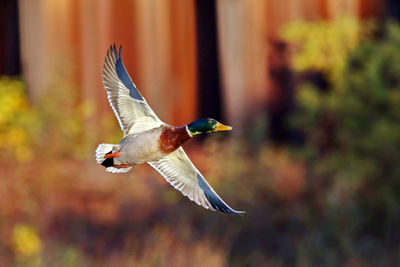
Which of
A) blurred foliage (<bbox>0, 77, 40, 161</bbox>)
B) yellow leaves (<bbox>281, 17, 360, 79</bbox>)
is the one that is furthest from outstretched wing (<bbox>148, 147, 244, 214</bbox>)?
→ yellow leaves (<bbox>281, 17, 360, 79</bbox>)

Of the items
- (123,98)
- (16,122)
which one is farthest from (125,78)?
(16,122)

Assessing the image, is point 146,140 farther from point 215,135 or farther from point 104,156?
point 215,135

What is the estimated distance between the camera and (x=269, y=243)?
5.76 metres

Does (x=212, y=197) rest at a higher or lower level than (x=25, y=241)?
higher

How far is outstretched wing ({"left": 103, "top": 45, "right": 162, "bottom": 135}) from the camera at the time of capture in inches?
80.1

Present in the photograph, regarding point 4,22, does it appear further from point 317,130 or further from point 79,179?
point 317,130

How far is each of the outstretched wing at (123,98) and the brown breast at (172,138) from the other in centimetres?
18

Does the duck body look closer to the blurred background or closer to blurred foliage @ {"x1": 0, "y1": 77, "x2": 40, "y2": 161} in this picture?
the blurred background

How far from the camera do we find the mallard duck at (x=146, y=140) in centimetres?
179

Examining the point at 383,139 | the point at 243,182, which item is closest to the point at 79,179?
the point at 243,182

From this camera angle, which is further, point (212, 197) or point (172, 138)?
point (212, 197)

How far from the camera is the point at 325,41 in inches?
278

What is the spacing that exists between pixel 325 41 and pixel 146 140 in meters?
5.45

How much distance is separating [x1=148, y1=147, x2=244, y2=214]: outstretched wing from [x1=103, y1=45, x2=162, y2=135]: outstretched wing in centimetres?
15
